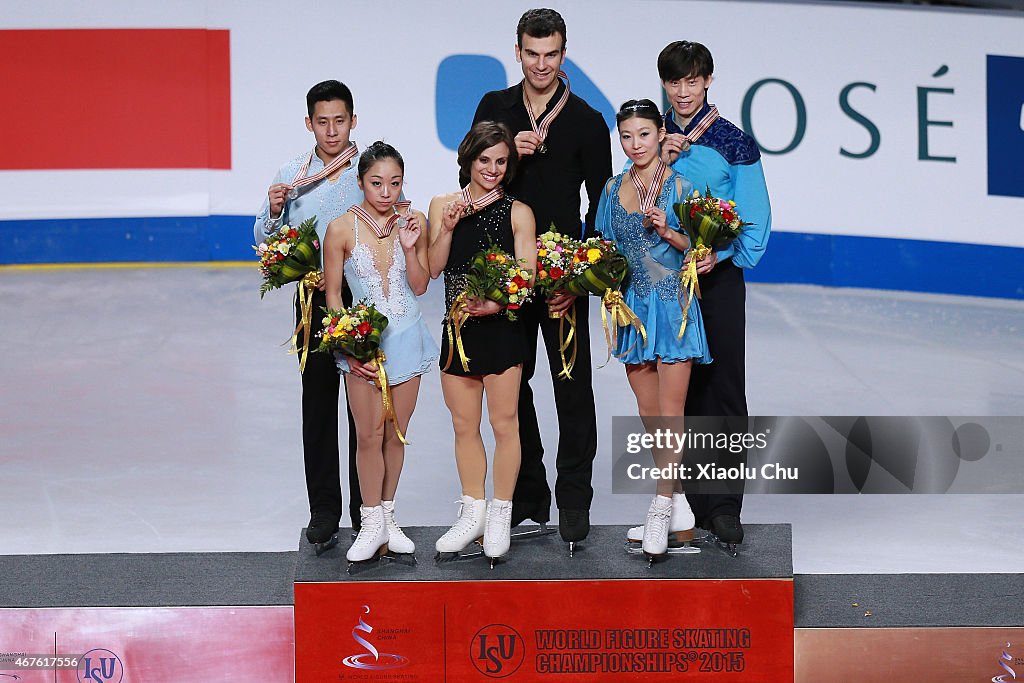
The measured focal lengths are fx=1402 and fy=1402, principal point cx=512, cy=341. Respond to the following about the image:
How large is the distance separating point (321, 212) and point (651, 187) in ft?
3.16

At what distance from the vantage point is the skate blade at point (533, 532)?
165 inches

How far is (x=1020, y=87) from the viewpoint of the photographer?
873 centimetres

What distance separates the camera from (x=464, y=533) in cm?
400

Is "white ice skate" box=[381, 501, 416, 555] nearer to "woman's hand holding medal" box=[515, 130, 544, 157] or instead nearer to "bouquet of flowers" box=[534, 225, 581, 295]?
"bouquet of flowers" box=[534, 225, 581, 295]

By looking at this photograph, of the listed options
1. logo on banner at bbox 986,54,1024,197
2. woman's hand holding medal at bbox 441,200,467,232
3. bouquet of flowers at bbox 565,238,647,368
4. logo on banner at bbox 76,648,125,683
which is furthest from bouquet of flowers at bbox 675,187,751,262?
logo on banner at bbox 986,54,1024,197

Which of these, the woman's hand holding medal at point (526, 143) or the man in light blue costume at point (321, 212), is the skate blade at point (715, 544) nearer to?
the man in light blue costume at point (321, 212)

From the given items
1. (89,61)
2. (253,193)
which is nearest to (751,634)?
(253,193)

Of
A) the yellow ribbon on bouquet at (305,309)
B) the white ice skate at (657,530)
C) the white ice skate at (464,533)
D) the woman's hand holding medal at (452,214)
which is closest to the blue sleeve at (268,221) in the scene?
the yellow ribbon on bouquet at (305,309)

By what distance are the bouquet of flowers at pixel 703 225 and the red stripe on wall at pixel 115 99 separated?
6.43 metres

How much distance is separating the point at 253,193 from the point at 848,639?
22.3 ft

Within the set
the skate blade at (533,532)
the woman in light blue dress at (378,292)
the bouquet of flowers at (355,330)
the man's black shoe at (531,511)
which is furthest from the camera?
the man's black shoe at (531,511)

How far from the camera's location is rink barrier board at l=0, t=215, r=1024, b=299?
901 cm

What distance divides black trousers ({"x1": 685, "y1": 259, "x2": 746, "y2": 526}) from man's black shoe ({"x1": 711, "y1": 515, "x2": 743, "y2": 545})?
0.02 meters

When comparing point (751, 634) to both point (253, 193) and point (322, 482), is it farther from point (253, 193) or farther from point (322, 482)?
point (253, 193)
